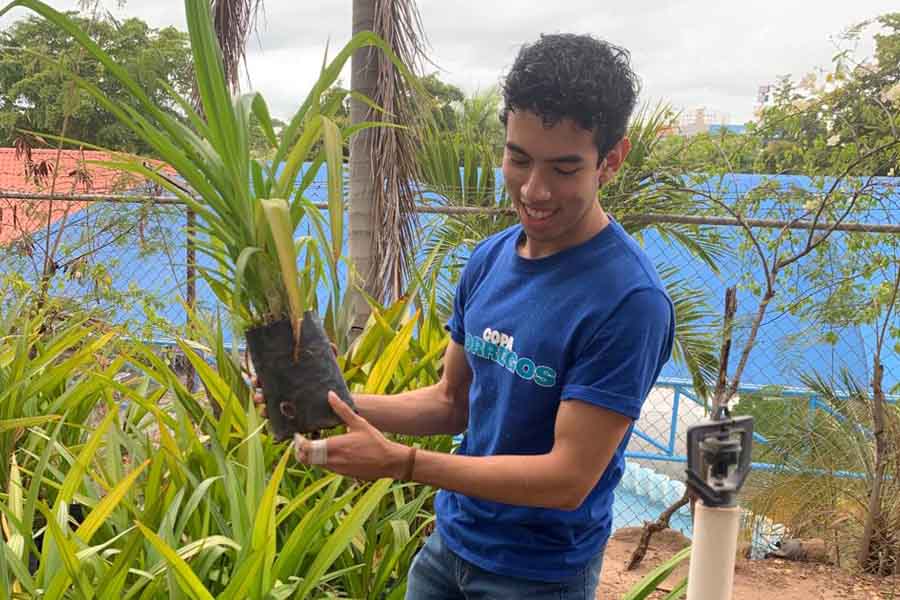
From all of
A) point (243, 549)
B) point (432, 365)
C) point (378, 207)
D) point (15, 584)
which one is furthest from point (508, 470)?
point (378, 207)

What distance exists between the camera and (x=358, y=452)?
1.44 meters

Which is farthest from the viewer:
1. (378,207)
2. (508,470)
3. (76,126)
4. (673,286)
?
(76,126)

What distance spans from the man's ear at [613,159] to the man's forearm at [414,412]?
628 mm

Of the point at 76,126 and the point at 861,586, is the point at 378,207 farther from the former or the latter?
the point at 76,126

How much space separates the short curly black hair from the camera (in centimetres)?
137

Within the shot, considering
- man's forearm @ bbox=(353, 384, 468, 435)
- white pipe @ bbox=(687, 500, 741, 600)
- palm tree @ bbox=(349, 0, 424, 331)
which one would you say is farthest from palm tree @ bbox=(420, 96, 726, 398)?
white pipe @ bbox=(687, 500, 741, 600)

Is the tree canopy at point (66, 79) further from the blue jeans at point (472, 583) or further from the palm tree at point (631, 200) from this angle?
the blue jeans at point (472, 583)

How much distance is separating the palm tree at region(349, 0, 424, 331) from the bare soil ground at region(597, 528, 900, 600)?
1.67 metres

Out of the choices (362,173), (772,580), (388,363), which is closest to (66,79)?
(362,173)

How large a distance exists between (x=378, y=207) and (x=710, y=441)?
10.4ft

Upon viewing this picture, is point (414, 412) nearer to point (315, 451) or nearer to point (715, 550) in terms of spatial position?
point (315, 451)

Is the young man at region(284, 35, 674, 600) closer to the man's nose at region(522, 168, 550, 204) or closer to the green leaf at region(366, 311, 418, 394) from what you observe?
the man's nose at region(522, 168, 550, 204)

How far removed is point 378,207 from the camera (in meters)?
4.16

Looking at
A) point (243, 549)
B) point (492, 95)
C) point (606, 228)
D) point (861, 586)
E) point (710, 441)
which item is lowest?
point (861, 586)
